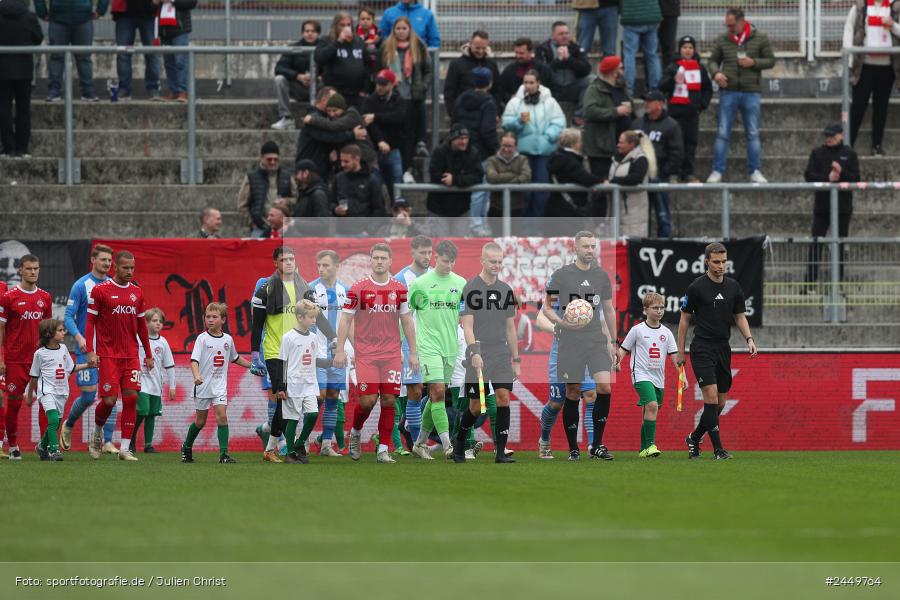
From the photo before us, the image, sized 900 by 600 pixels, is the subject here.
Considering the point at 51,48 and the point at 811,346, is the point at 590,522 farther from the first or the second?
the point at 51,48

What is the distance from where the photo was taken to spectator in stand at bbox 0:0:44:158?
22.2m

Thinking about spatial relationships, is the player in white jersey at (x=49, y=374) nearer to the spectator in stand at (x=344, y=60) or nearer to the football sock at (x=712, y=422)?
the spectator in stand at (x=344, y=60)

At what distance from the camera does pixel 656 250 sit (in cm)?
1953

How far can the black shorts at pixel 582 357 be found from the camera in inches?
632

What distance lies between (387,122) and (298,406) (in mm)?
6668

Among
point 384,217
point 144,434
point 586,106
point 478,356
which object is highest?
point 586,106

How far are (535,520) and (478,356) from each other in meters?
5.10

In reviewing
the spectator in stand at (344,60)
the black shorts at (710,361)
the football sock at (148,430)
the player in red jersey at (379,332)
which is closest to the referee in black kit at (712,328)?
the black shorts at (710,361)

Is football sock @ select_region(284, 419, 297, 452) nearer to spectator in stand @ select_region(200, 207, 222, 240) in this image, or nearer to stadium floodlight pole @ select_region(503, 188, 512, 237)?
spectator in stand @ select_region(200, 207, 222, 240)

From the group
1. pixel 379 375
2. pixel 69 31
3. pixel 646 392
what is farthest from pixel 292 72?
pixel 646 392

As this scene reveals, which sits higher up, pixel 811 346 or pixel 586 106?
pixel 586 106

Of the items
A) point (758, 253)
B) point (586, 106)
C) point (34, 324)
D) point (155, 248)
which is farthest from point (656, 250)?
point (34, 324)

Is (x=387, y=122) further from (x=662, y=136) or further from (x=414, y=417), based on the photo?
(x=414, y=417)

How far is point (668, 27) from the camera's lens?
24.0 meters
